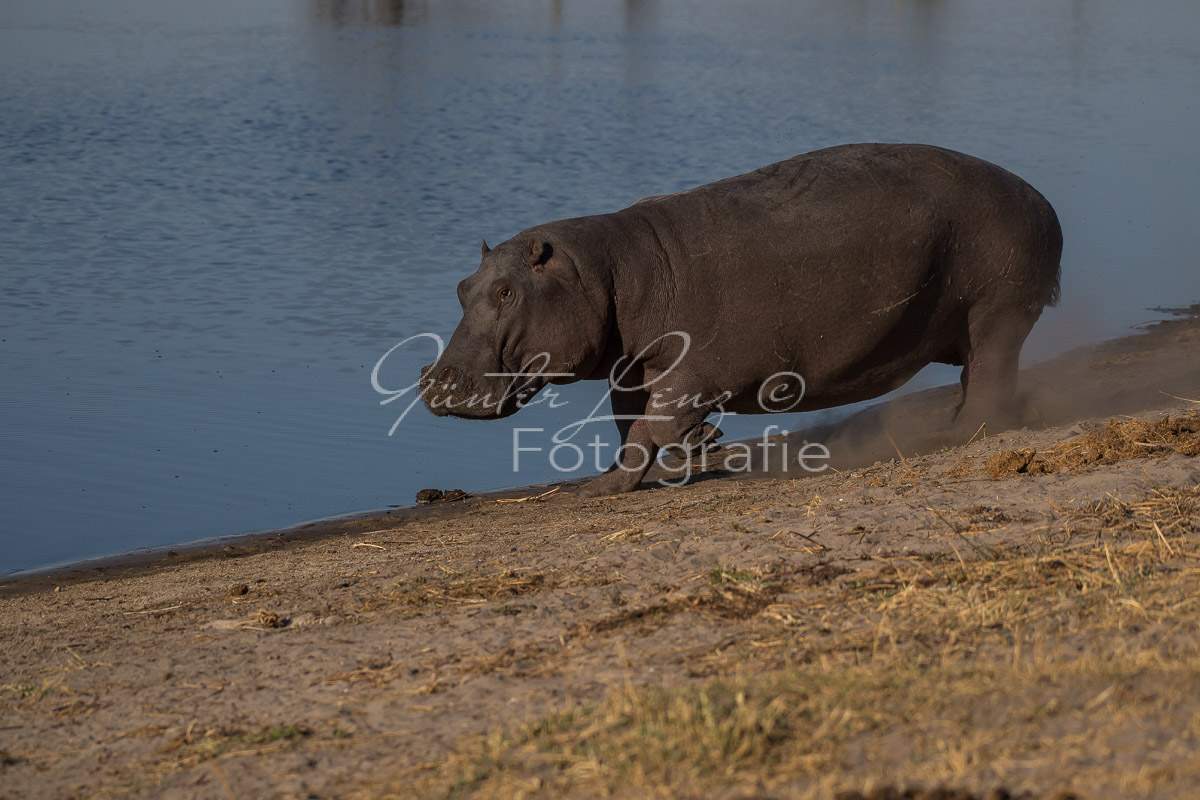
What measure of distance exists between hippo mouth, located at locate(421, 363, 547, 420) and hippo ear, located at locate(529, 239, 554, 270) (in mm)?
680

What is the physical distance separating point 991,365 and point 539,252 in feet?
10.4

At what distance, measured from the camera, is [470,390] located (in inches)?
323

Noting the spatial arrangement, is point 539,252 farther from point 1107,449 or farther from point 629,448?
point 1107,449

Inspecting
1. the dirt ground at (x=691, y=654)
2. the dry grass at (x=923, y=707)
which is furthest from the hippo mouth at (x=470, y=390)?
the dry grass at (x=923, y=707)

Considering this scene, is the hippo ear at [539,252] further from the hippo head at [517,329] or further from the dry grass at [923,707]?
the dry grass at [923,707]

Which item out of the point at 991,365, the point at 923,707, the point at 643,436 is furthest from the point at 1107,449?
the point at 923,707

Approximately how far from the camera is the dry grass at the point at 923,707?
3291mm

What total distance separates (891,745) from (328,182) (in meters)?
18.7

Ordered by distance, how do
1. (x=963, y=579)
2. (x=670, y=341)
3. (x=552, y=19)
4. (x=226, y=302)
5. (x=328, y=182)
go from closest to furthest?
(x=963, y=579) < (x=670, y=341) < (x=226, y=302) < (x=328, y=182) < (x=552, y=19)

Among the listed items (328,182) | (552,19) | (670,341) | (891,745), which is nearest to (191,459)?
(670,341)

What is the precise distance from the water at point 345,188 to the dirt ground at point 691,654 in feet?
9.66

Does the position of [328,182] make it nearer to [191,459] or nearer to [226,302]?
[226,302]

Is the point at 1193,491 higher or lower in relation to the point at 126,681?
higher

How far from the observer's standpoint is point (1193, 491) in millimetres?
5793
